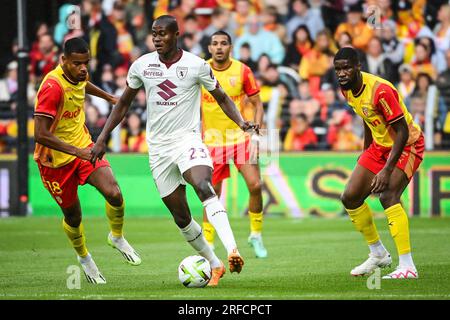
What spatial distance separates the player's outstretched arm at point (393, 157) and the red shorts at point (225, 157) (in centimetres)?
405

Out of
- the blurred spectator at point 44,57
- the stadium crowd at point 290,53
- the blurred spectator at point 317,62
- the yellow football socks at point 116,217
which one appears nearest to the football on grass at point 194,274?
the yellow football socks at point 116,217

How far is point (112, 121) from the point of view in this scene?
36.4 ft

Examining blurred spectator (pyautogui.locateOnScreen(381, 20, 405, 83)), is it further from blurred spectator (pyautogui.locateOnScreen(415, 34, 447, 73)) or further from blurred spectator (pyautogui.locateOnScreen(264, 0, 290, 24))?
blurred spectator (pyautogui.locateOnScreen(264, 0, 290, 24))

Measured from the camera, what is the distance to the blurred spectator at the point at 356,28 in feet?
74.0

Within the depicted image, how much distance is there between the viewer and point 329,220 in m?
20.5

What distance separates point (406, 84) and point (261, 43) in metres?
3.47

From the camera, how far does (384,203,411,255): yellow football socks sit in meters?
11.3

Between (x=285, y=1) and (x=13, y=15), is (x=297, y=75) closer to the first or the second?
(x=285, y=1)

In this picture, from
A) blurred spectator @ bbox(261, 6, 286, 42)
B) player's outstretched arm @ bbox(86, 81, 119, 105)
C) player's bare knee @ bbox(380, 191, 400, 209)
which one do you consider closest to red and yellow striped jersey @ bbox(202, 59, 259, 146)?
player's outstretched arm @ bbox(86, 81, 119, 105)

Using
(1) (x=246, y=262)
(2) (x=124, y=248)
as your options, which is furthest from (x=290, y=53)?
(2) (x=124, y=248)

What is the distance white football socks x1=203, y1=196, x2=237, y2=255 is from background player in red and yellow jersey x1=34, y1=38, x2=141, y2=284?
1.66 metres

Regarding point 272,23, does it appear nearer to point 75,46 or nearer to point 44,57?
point 44,57

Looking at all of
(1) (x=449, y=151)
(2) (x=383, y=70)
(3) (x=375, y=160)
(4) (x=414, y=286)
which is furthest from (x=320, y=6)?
(4) (x=414, y=286)
